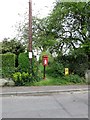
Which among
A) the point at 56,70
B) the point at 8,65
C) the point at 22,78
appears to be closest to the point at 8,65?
the point at 8,65

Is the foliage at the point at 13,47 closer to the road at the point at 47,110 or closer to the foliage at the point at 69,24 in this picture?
the foliage at the point at 69,24

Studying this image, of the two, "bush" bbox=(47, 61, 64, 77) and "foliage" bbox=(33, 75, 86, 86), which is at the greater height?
"bush" bbox=(47, 61, 64, 77)

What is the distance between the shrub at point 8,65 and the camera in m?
16.3

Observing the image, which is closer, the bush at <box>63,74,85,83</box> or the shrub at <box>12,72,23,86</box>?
the shrub at <box>12,72,23,86</box>

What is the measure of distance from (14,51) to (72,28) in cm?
570

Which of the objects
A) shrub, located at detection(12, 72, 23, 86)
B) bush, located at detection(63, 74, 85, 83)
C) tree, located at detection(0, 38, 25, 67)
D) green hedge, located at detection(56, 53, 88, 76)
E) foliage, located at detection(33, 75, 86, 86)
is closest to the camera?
shrub, located at detection(12, 72, 23, 86)

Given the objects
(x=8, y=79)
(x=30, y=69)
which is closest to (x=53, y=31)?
(x=30, y=69)

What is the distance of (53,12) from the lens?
A: 18.1 metres

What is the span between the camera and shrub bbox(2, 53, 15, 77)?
16297mm

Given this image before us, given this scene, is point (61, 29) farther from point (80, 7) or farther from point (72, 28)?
point (80, 7)

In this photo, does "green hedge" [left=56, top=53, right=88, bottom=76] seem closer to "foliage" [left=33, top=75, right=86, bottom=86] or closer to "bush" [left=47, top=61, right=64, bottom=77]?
"bush" [left=47, top=61, right=64, bottom=77]

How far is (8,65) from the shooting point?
17.0 m

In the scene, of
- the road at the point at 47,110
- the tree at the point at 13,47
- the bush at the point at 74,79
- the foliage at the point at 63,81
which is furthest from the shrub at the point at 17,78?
the tree at the point at 13,47

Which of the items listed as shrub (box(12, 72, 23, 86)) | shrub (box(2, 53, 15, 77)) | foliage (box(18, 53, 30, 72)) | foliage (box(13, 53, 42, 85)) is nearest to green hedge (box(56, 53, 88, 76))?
foliage (box(13, 53, 42, 85))
